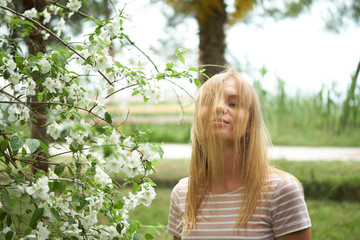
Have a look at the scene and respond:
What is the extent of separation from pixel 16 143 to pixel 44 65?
30 centimetres

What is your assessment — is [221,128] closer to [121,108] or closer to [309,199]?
[309,199]

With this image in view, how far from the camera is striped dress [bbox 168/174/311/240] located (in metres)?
1.39

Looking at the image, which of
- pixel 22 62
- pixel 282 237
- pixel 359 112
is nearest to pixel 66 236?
pixel 22 62

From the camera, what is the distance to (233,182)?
1.54m

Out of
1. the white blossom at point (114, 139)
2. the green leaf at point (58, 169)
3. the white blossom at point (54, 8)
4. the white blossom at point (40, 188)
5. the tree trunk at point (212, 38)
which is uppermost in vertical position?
the tree trunk at point (212, 38)

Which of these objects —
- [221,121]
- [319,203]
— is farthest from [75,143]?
[319,203]

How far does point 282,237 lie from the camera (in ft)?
4.55

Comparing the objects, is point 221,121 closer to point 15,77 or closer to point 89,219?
point 89,219

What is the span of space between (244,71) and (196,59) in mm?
586

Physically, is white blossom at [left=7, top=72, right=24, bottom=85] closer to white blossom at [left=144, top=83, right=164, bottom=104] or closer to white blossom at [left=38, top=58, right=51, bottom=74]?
white blossom at [left=38, top=58, right=51, bottom=74]

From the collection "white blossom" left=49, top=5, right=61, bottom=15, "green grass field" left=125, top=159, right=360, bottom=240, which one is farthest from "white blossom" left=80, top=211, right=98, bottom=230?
"green grass field" left=125, top=159, right=360, bottom=240

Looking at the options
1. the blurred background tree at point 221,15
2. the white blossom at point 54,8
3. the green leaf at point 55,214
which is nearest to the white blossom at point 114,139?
the green leaf at point 55,214

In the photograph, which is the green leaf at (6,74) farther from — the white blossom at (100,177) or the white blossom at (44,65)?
the white blossom at (100,177)

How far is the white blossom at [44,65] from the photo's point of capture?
1.35 metres
